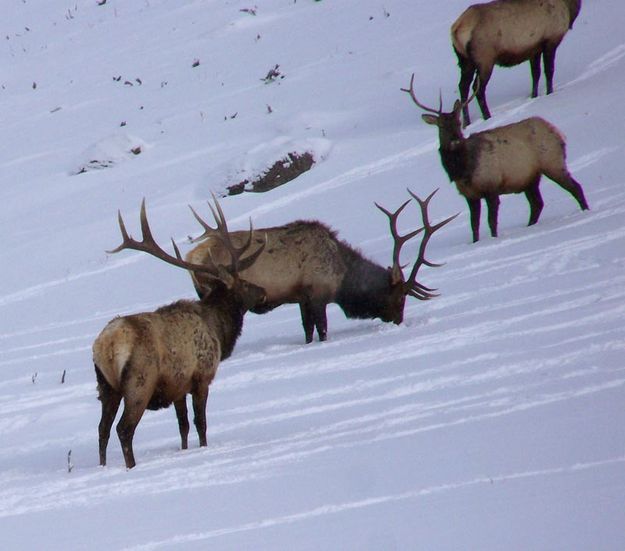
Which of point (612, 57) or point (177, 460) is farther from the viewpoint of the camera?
point (612, 57)

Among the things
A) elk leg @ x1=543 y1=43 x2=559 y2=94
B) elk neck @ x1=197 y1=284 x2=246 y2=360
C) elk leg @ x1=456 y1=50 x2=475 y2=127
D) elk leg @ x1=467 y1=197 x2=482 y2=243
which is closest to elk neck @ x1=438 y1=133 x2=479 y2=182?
elk leg @ x1=467 y1=197 x2=482 y2=243

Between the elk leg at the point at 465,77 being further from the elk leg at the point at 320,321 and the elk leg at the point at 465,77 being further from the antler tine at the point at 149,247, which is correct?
the antler tine at the point at 149,247

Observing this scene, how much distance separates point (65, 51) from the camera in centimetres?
2725

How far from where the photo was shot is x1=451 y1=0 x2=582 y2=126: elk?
16.9 meters

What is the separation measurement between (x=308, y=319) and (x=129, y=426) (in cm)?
372

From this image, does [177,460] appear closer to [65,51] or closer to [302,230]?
[302,230]

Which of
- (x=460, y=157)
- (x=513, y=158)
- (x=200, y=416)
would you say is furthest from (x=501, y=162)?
(x=200, y=416)

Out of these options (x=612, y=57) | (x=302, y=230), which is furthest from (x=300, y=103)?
(x=302, y=230)

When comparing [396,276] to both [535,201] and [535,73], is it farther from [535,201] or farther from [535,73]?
[535,73]

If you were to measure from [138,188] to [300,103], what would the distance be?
137 inches

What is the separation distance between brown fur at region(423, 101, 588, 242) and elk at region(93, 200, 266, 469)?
421 centimetres

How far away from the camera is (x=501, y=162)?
12.8 m

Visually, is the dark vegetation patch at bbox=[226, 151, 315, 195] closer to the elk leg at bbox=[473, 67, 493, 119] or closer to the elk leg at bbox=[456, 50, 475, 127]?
the elk leg at bbox=[456, 50, 475, 127]

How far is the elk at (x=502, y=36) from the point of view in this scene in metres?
16.9
